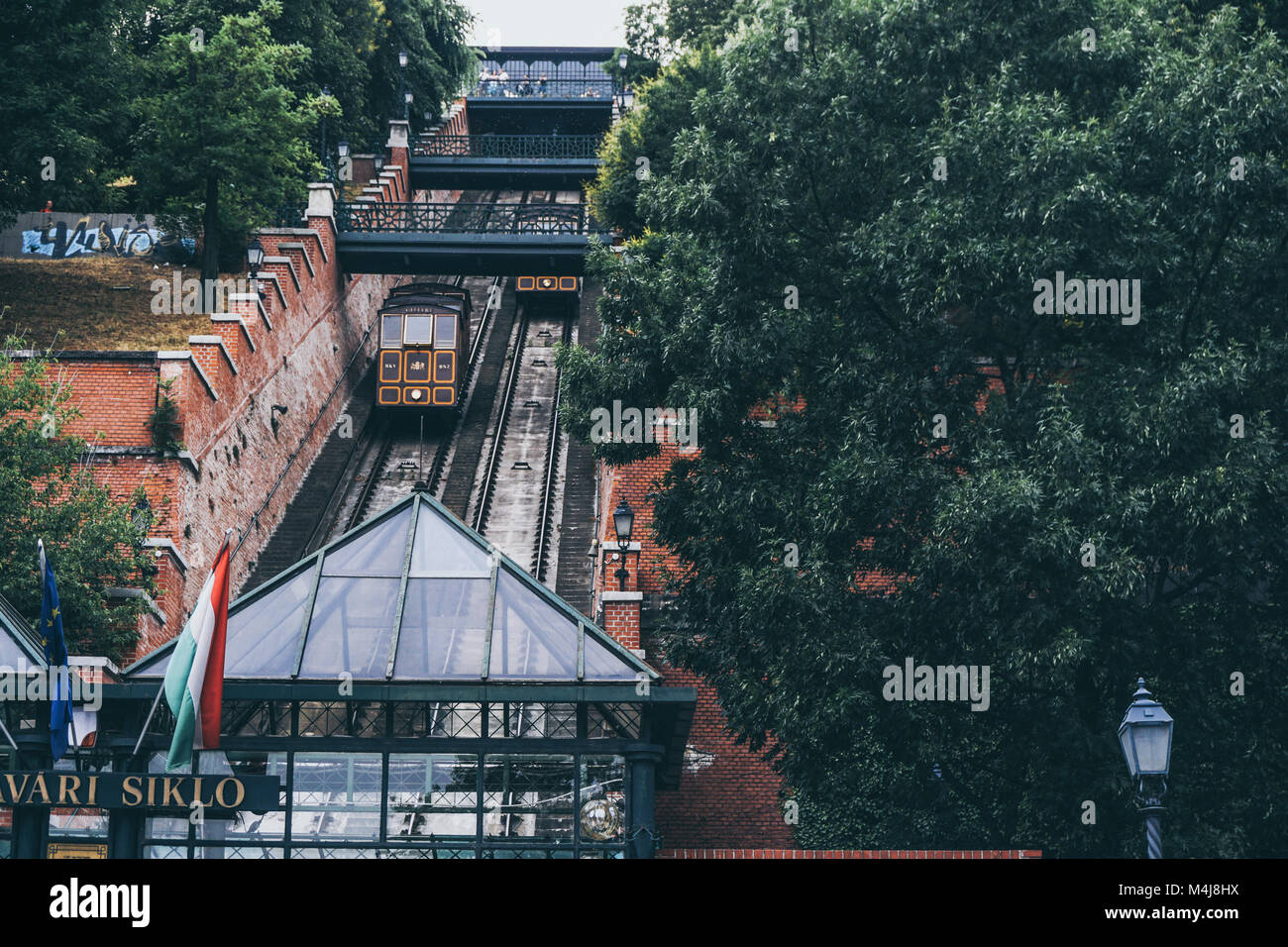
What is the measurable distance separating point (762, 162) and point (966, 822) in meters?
9.33

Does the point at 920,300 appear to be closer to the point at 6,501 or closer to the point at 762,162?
the point at 762,162

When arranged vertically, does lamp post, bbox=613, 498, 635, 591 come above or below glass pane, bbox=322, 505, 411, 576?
above

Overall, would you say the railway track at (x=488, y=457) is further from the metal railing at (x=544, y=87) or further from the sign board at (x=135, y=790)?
the metal railing at (x=544, y=87)

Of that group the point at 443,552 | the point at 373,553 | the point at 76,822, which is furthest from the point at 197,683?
the point at 76,822

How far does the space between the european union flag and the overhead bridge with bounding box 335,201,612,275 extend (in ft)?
83.3

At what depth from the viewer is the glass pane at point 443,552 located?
62.7 feet

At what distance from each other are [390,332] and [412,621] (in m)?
22.3

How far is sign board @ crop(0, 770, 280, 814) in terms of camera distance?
16.4 meters

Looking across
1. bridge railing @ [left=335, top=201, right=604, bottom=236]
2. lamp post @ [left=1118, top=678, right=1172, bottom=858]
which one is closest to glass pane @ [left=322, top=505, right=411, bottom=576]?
lamp post @ [left=1118, top=678, right=1172, bottom=858]

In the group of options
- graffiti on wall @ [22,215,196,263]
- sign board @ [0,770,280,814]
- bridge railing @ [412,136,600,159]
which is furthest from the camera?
bridge railing @ [412,136,600,159]

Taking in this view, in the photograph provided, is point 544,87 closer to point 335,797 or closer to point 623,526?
point 623,526

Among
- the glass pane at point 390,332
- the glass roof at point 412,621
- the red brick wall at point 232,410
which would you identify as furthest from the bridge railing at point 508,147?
the glass roof at point 412,621

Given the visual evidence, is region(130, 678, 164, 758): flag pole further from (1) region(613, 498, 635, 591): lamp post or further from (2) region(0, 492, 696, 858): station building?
(1) region(613, 498, 635, 591): lamp post
